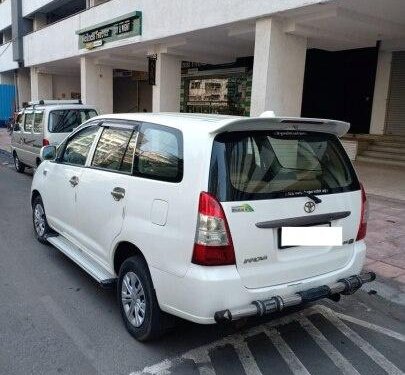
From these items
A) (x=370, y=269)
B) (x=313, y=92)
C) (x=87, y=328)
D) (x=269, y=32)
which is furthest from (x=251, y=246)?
(x=313, y=92)

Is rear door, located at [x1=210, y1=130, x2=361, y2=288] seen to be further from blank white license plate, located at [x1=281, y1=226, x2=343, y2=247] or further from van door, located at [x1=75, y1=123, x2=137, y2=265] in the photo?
van door, located at [x1=75, y1=123, x2=137, y2=265]

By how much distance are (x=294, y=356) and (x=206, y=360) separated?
65 centimetres

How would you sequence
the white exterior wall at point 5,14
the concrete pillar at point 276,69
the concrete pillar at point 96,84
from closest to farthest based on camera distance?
the concrete pillar at point 276,69 → the concrete pillar at point 96,84 → the white exterior wall at point 5,14

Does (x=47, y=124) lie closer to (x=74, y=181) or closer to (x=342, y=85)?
(x=74, y=181)

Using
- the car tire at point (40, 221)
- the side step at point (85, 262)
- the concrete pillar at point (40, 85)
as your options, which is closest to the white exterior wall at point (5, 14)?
the concrete pillar at point (40, 85)

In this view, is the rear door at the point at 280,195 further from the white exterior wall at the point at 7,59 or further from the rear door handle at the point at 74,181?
the white exterior wall at the point at 7,59

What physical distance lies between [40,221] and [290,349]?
3635mm

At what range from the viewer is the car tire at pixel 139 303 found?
3.09 m

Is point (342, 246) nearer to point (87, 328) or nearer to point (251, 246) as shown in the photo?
point (251, 246)

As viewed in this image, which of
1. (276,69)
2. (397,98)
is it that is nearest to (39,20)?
(276,69)

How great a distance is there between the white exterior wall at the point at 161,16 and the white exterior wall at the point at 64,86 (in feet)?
14.9

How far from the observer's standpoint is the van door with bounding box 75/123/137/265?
11.5 ft

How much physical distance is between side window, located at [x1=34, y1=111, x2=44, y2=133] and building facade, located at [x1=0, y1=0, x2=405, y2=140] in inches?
160

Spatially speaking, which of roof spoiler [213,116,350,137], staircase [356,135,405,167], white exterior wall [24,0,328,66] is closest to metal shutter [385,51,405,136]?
staircase [356,135,405,167]
